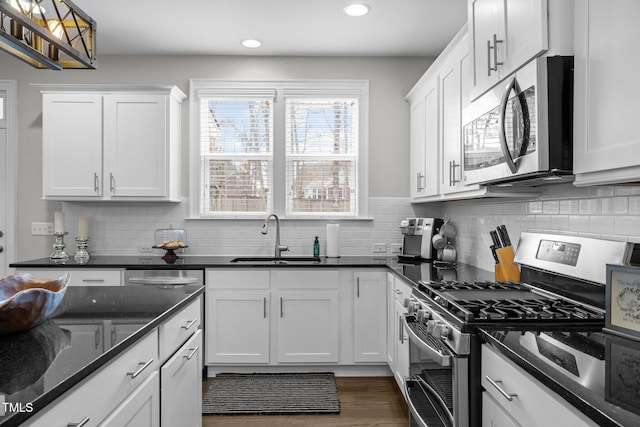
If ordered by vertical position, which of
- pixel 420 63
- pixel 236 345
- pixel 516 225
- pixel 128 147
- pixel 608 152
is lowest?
pixel 236 345

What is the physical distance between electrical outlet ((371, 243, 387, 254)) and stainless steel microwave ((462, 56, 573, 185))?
209cm

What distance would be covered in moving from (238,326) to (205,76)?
87.4 inches

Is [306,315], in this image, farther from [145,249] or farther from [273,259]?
[145,249]

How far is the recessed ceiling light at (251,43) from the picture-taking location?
3.69 metres

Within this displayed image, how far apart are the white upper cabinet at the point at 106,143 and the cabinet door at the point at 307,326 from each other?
1.37m

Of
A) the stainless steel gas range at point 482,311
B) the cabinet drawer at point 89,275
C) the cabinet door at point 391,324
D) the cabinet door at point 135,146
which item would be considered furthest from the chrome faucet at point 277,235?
the stainless steel gas range at point 482,311

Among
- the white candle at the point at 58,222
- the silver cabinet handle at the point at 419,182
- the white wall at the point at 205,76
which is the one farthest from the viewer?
the white wall at the point at 205,76

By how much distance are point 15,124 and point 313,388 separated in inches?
135

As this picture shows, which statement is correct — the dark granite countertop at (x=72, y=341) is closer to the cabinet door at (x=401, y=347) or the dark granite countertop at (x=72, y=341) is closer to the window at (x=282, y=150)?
the cabinet door at (x=401, y=347)

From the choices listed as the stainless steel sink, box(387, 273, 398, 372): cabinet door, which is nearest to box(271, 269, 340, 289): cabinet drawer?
the stainless steel sink

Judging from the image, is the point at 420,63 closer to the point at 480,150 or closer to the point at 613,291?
the point at 480,150

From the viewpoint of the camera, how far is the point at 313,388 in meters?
3.26

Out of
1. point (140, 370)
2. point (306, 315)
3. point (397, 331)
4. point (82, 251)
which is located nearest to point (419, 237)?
point (397, 331)

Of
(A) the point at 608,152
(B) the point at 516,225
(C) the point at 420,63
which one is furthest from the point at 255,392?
(C) the point at 420,63
